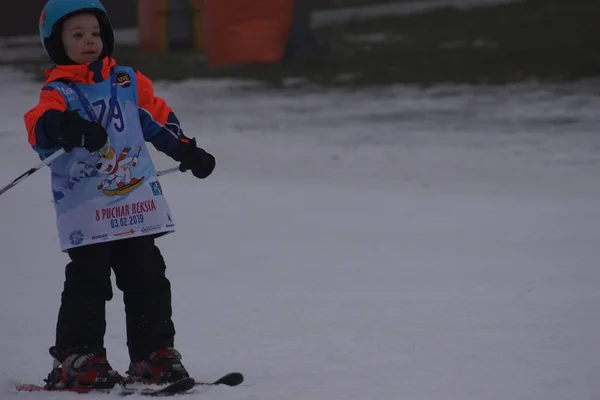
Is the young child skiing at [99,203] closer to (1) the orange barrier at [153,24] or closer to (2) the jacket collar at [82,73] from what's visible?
(2) the jacket collar at [82,73]

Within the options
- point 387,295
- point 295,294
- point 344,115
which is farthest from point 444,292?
point 344,115

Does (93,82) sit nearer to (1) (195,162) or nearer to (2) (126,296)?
(1) (195,162)

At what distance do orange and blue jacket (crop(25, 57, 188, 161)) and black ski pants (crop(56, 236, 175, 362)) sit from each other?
358mm

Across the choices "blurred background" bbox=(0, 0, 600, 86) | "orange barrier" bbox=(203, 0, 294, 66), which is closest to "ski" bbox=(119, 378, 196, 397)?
"blurred background" bbox=(0, 0, 600, 86)

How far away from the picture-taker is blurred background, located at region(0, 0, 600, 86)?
14.2 m

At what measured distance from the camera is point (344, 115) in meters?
11.6

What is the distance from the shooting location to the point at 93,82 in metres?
3.50

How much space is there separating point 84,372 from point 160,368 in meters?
0.25

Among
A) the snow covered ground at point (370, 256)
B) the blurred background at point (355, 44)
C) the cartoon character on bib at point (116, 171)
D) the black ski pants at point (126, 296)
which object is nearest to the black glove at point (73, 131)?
the cartoon character on bib at point (116, 171)

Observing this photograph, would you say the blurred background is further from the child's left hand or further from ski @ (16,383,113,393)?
ski @ (16,383,113,393)

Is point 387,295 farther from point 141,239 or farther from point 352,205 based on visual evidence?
point 352,205

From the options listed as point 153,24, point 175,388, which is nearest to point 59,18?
point 175,388

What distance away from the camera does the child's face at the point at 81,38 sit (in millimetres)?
3498

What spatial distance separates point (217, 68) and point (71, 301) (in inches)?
459
